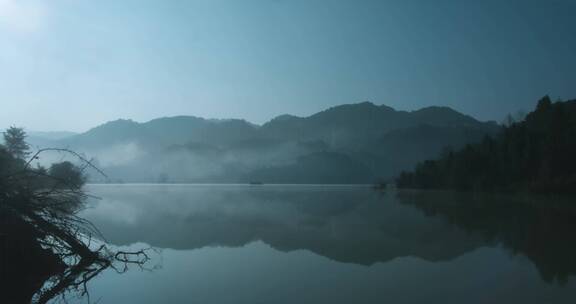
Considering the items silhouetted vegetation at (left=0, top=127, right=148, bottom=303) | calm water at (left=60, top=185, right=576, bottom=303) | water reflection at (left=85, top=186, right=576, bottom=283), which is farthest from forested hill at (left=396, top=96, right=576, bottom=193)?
silhouetted vegetation at (left=0, top=127, right=148, bottom=303)

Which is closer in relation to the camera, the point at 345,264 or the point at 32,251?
the point at 32,251

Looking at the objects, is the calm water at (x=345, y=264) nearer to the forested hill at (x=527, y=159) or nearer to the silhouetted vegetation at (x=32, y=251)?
the silhouetted vegetation at (x=32, y=251)

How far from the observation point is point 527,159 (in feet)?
201

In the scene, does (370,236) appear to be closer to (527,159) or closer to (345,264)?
(345,264)

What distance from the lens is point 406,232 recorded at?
15812mm

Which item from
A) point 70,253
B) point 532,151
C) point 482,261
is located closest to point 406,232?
point 482,261

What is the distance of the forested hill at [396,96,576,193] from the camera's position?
170 ft

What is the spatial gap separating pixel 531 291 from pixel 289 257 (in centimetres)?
515

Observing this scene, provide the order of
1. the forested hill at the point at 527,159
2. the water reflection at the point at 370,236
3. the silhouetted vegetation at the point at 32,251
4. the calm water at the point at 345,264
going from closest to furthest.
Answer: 1. the calm water at the point at 345,264
2. the silhouetted vegetation at the point at 32,251
3. the water reflection at the point at 370,236
4. the forested hill at the point at 527,159

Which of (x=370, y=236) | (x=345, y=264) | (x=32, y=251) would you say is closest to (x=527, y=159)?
(x=370, y=236)

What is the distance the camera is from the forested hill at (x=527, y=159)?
170 feet

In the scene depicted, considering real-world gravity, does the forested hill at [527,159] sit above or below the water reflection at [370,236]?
above

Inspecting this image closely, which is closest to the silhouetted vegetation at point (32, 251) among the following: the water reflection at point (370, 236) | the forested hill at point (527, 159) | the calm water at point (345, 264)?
the calm water at point (345, 264)

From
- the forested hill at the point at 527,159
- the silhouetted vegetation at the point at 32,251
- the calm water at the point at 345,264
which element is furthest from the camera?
the forested hill at the point at 527,159
